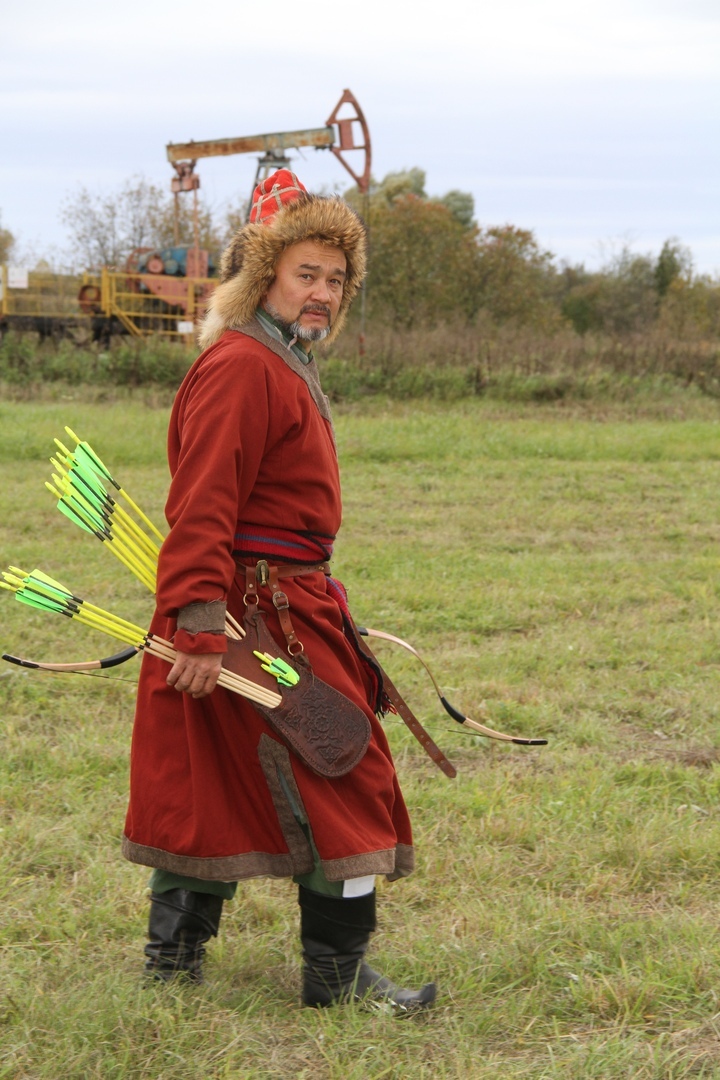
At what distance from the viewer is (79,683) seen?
4.92m

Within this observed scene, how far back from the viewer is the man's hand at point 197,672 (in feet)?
7.88

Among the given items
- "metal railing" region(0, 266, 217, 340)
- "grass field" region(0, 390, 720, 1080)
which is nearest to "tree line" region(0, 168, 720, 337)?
"metal railing" region(0, 266, 217, 340)

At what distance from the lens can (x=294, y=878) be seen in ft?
8.54

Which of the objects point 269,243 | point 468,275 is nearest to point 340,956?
point 269,243

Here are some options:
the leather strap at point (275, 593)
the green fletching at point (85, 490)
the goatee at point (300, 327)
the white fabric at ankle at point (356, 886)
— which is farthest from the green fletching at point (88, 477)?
the white fabric at ankle at point (356, 886)

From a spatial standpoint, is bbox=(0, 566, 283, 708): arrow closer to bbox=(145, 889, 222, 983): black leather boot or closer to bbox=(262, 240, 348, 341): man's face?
bbox=(145, 889, 222, 983): black leather boot

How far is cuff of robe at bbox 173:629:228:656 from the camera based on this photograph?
237cm

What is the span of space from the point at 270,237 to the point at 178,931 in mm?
1570

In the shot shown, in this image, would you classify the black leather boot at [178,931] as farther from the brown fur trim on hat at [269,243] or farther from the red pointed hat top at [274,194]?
the red pointed hat top at [274,194]

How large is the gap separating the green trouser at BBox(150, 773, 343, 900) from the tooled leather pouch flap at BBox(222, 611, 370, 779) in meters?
0.10

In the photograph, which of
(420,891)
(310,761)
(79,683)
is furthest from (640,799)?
(79,683)

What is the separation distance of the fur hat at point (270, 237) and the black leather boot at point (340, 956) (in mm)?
1299

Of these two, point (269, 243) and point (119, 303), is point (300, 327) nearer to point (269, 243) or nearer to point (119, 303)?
point (269, 243)

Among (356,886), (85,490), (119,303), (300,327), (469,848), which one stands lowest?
(469,848)
